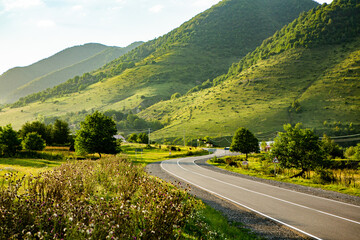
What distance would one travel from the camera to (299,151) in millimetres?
28297

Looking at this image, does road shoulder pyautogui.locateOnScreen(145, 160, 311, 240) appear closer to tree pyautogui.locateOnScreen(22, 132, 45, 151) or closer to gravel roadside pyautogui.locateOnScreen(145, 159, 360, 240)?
gravel roadside pyautogui.locateOnScreen(145, 159, 360, 240)

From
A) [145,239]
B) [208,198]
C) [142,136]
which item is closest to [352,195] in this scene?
[208,198]

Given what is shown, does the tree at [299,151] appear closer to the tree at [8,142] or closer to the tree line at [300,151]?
the tree line at [300,151]

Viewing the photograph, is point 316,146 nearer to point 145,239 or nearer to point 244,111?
point 145,239

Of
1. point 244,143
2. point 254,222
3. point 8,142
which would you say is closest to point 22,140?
point 8,142

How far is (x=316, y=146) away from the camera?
94.1 feet

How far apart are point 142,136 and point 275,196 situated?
3443 inches

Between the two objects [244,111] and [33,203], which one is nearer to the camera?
[33,203]

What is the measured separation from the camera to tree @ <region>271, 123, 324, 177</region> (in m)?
27.7

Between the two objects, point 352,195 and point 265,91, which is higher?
point 265,91

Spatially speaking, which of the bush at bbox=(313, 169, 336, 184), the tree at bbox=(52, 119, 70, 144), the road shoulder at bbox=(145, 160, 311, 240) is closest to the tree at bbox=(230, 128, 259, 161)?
the bush at bbox=(313, 169, 336, 184)

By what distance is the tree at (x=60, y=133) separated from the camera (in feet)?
163

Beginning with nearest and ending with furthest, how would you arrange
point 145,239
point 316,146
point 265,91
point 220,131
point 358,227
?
point 145,239
point 358,227
point 316,146
point 220,131
point 265,91

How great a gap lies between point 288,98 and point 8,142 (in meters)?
128
